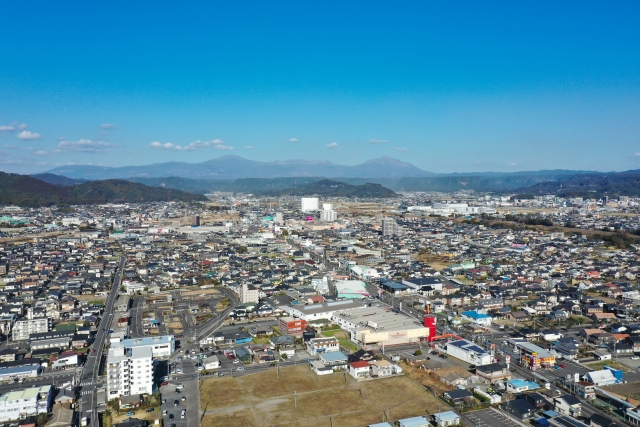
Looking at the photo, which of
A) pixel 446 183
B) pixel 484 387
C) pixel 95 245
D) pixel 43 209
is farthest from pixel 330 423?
pixel 446 183

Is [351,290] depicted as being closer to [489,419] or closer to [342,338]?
[342,338]

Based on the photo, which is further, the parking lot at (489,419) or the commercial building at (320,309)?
the commercial building at (320,309)

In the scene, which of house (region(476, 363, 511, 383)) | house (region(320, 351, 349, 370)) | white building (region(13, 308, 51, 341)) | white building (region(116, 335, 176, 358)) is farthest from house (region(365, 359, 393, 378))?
white building (region(13, 308, 51, 341))

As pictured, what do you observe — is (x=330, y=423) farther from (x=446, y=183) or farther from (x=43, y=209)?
(x=446, y=183)

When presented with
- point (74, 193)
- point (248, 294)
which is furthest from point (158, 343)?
point (74, 193)

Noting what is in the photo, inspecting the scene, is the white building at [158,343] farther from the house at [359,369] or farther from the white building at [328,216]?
the white building at [328,216]

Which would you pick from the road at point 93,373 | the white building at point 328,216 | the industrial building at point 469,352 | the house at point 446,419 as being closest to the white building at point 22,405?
the road at point 93,373

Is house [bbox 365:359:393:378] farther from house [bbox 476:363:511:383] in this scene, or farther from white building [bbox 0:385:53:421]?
white building [bbox 0:385:53:421]
